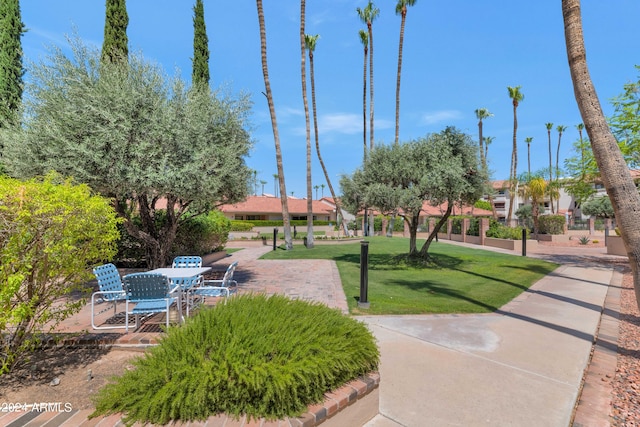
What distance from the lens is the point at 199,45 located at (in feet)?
44.9

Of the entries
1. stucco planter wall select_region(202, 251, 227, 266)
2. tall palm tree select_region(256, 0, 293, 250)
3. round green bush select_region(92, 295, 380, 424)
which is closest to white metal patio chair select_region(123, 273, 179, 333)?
round green bush select_region(92, 295, 380, 424)

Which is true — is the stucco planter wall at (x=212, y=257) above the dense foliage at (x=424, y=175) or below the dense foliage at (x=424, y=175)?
below

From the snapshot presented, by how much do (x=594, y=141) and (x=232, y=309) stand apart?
16.6ft

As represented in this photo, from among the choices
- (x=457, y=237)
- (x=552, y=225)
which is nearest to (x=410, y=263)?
(x=457, y=237)

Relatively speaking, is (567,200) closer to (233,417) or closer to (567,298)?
(567,298)

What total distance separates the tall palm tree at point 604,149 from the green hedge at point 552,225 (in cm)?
2900

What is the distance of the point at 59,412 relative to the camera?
267 cm

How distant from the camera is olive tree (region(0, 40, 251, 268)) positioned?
678cm

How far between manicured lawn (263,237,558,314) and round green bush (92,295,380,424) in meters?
3.65

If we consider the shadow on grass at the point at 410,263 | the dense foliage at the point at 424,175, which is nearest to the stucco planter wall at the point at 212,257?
the shadow on grass at the point at 410,263

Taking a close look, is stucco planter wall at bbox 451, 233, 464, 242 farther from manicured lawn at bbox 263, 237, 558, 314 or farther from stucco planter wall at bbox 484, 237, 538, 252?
manicured lawn at bbox 263, 237, 558, 314

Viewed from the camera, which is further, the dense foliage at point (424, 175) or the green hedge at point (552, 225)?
the green hedge at point (552, 225)

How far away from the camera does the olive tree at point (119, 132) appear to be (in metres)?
6.78

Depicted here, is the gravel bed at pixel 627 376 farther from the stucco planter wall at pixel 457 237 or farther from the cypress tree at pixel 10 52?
the stucco planter wall at pixel 457 237
